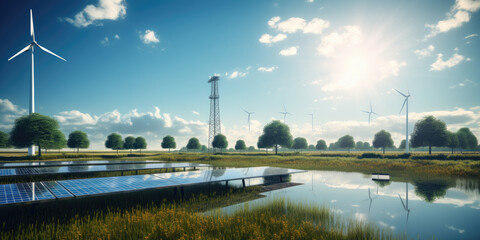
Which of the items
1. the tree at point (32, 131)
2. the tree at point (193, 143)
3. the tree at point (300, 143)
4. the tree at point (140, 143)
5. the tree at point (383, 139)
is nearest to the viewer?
the tree at point (32, 131)

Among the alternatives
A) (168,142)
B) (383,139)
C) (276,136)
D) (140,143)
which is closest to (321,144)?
(383,139)

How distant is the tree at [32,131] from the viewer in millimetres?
53188

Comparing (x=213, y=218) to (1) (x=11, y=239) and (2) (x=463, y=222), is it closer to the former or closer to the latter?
(1) (x=11, y=239)

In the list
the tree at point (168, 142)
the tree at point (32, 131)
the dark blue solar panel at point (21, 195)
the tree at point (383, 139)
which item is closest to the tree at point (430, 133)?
the tree at point (383, 139)

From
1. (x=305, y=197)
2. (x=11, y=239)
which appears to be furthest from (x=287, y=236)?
(x=11, y=239)

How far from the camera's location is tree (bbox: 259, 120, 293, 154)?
254 ft

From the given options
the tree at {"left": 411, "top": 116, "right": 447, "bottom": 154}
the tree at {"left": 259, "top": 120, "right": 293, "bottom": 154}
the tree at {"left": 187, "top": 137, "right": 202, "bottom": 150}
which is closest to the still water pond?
the tree at {"left": 411, "top": 116, "right": 447, "bottom": 154}

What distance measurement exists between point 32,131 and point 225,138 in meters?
57.5

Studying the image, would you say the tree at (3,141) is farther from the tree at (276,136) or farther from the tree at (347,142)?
the tree at (347,142)

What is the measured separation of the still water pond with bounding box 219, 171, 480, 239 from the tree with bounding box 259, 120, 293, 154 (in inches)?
2302

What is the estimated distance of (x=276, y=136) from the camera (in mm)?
77938

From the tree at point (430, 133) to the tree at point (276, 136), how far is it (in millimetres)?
38036

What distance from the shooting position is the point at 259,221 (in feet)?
31.1

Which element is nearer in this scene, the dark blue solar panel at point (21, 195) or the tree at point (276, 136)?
the dark blue solar panel at point (21, 195)
